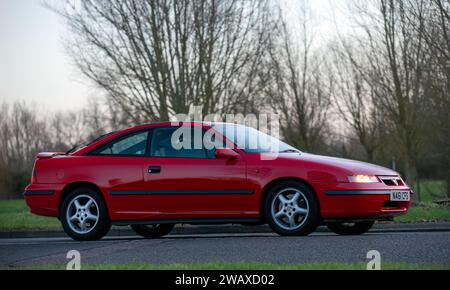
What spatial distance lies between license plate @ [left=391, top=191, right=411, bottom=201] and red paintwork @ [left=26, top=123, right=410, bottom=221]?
77 millimetres

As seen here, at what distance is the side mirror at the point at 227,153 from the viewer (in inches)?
370

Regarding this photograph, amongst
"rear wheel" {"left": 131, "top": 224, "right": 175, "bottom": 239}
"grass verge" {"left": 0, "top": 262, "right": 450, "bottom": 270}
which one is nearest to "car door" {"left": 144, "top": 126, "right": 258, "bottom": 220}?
"rear wheel" {"left": 131, "top": 224, "right": 175, "bottom": 239}

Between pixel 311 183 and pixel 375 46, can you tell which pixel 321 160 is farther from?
pixel 375 46

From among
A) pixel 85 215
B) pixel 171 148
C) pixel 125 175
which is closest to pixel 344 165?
pixel 171 148

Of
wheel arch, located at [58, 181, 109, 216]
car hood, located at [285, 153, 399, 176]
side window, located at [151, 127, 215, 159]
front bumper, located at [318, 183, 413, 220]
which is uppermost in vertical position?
side window, located at [151, 127, 215, 159]

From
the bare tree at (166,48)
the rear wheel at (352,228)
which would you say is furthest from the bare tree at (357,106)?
the rear wheel at (352,228)

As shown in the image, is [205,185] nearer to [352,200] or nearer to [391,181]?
[352,200]

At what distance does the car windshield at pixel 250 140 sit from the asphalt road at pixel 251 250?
Result: 122cm

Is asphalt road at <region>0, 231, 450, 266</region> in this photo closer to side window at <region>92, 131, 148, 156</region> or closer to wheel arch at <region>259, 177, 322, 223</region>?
wheel arch at <region>259, 177, 322, 223</region>

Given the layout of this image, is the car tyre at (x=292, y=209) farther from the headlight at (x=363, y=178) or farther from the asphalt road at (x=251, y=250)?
the headlight at (x=363, y=178)

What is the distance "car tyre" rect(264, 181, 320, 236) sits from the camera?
9.14 meters

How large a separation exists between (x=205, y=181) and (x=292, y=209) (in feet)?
3.87

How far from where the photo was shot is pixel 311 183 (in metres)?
9.14
